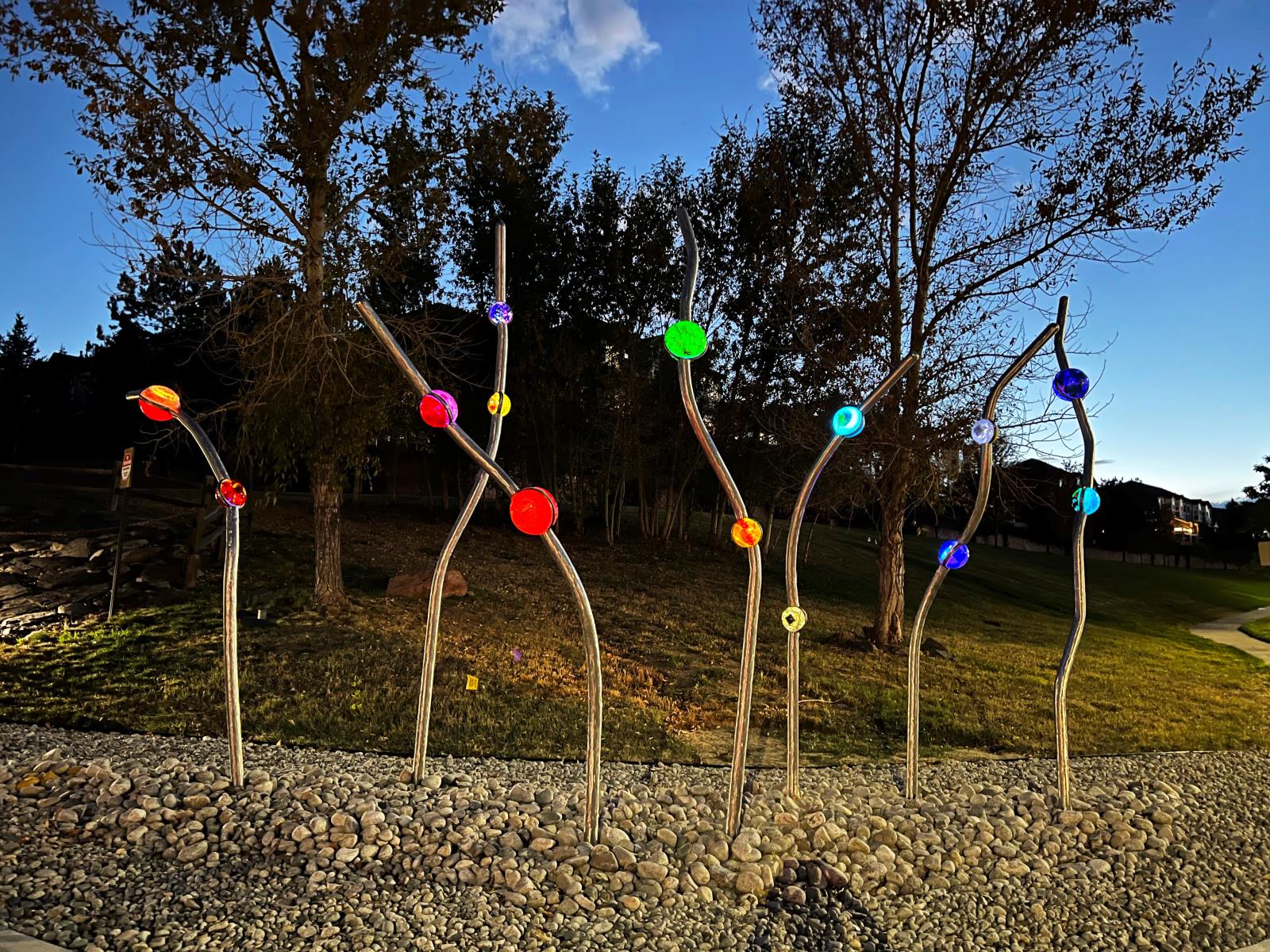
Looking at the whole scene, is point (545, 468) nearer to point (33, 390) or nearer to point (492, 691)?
point (492, 691)

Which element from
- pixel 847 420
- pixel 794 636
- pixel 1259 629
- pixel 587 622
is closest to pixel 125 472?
pixel 587 622

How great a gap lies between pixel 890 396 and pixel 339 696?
6.14m

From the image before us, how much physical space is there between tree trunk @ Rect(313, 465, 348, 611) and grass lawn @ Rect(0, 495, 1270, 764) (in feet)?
0.92

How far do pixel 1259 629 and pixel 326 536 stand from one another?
55.4 feet

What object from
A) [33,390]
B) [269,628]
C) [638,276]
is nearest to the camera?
[269,628]

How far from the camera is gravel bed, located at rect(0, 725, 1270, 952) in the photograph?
3.15 meters

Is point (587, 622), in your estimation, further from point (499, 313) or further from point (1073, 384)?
point (1073, 384)

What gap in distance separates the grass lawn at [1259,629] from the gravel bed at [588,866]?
519 inches

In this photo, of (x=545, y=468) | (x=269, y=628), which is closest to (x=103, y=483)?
(x=545, y=468)

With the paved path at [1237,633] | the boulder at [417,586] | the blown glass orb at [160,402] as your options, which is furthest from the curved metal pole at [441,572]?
the paved path at [1237,633]

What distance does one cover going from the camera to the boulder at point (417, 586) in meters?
9.89

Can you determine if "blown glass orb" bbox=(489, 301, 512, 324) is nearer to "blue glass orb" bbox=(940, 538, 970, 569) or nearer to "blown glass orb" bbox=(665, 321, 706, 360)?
"blown glass orb" bbox=(665, 321, 706, 360)

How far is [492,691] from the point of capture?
7250 mm

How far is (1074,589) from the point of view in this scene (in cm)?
471
